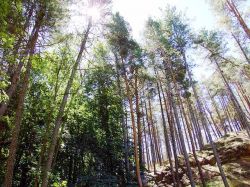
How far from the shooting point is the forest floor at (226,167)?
719 inches

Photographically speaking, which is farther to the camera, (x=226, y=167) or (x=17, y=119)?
(x=226, y=167)

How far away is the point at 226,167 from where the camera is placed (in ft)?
67.3

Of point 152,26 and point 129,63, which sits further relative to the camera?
point 152,26

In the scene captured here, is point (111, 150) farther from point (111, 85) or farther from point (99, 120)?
point (111, 85)

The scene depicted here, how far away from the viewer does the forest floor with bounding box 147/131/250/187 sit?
18.3 metres

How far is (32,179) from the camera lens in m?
16.4

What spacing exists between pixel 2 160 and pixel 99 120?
7.69 metres

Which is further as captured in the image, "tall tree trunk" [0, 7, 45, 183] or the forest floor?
the forest floor

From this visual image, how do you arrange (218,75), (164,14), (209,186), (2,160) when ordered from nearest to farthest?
(2,160) < (209,186) < (164,14) < (218,75)

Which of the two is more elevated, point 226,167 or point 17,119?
point 226,167

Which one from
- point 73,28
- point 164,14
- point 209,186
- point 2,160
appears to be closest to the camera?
point 73,28

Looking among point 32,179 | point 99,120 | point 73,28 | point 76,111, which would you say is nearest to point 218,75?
point 99,120

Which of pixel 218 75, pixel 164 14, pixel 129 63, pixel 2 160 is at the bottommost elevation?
pixel 2 160

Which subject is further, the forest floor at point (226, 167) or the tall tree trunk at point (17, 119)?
the forest floor at point (226, 167)
